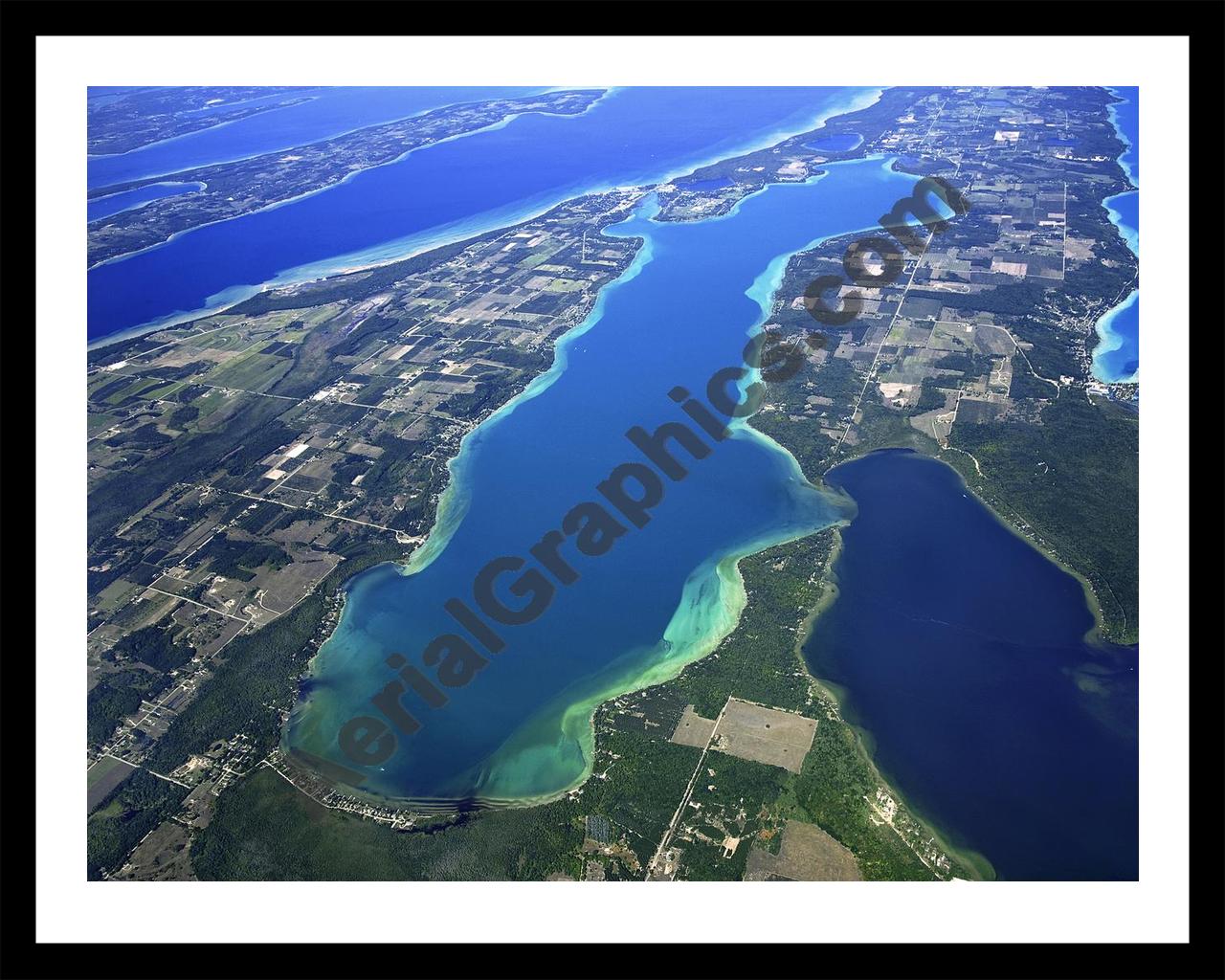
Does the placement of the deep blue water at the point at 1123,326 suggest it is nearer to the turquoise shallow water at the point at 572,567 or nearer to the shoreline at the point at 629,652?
the shoreline at the point at 629,652

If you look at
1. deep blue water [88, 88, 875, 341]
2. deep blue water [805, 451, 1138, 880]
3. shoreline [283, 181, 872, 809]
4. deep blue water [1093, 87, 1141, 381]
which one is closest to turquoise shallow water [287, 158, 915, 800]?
shoreline [283, 181, 872, 809]

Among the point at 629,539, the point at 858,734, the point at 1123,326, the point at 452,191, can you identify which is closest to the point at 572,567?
the point at 629,539

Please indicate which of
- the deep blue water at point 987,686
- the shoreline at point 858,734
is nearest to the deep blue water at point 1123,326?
the deep blue water at point 987,686

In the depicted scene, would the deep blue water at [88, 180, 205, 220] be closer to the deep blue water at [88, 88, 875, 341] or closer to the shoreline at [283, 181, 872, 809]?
the deep blue water at [88, 88, 875, 341]
